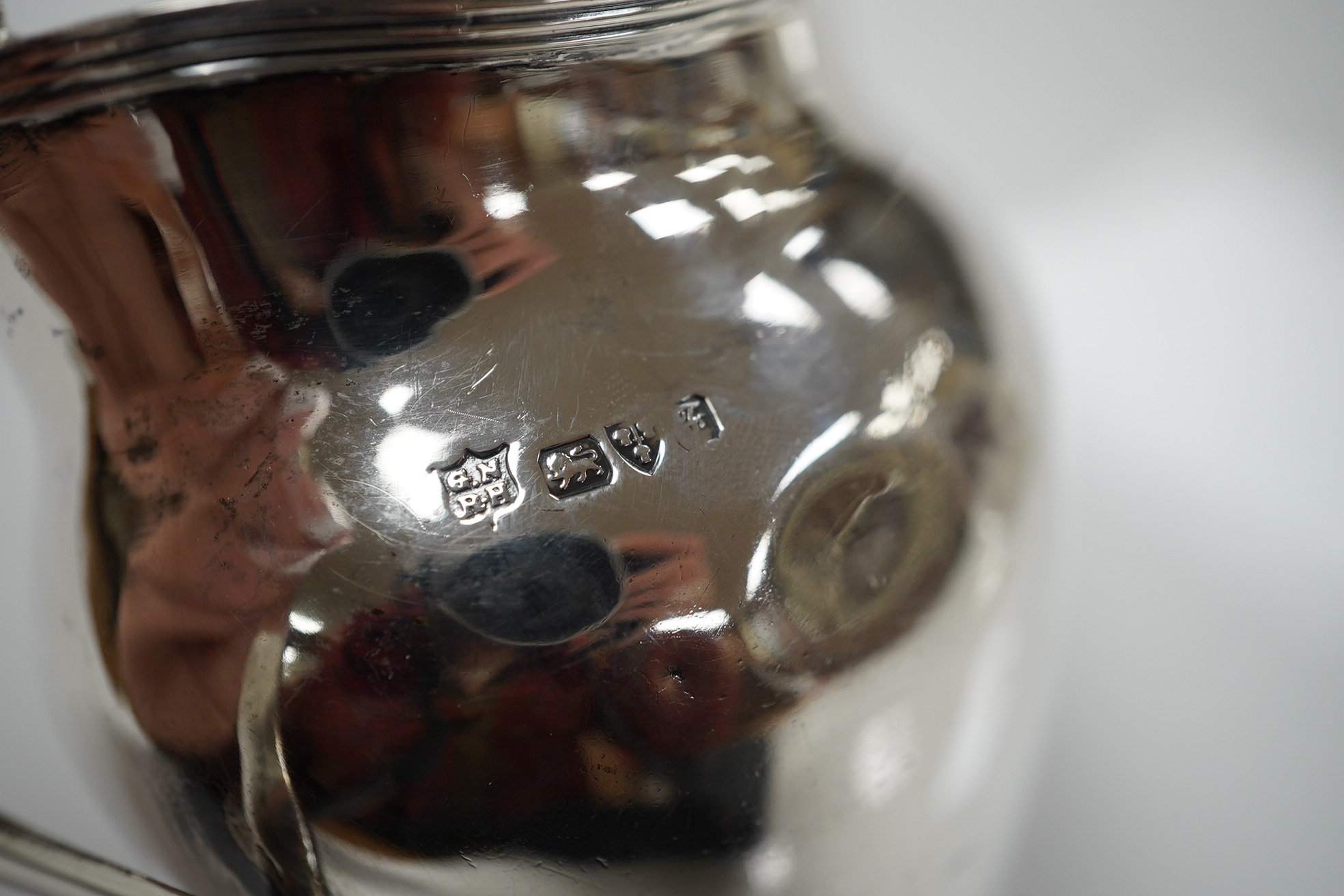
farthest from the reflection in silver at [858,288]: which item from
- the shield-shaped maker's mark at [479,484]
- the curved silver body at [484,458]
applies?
the shield-shaped maker's mark at [479,484]

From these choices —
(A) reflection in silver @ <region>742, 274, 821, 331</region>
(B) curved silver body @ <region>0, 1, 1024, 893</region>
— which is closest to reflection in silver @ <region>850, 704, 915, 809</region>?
(B) curved silver body @ <region>0, 1, 1024, 893</region>

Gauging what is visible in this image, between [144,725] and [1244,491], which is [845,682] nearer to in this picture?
[144,725]

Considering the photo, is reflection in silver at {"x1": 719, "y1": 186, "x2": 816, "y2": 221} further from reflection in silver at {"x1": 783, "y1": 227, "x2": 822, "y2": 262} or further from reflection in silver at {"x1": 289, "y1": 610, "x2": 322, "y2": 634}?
reflection in silver at {"x1": 289, "y1": 610, "x2": 322, "y2": 634}

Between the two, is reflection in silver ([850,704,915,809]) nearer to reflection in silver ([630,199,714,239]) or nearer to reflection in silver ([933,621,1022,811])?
reflection in silver ([933,621,1022,811])

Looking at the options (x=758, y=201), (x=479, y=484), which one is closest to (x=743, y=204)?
(x=758, y=201)

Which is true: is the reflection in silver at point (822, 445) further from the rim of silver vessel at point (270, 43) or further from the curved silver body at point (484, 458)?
the rim of silver vessel at point (270, 43)

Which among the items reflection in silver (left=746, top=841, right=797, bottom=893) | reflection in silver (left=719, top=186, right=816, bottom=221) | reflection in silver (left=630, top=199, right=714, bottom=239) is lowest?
reflection in silver (left=746, top=841, right=797, bottom=893)

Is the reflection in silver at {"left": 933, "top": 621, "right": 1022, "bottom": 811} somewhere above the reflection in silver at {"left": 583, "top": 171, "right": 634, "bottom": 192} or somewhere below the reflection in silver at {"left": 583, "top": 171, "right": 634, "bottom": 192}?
below
